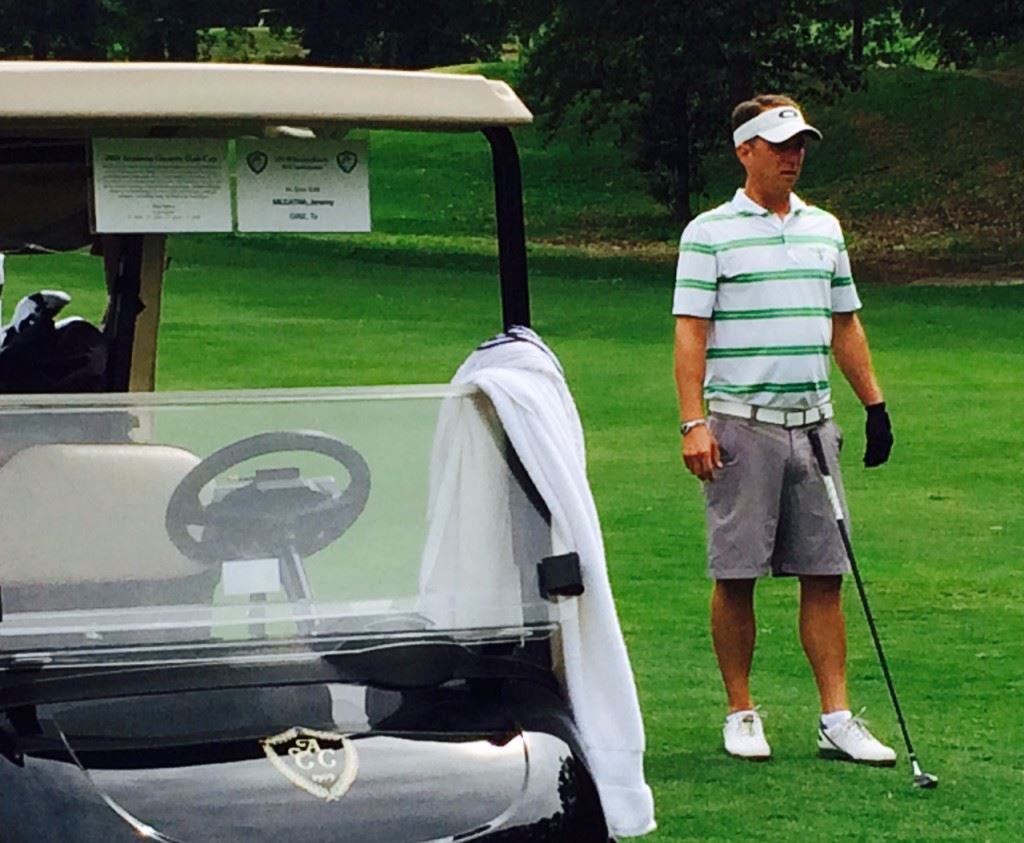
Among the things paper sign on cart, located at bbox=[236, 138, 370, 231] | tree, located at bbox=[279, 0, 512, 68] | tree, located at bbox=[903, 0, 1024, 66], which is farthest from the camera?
tree, located at bbox=[279, 0, 512, 68]

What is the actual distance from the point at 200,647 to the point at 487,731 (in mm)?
454

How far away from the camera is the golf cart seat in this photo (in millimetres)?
3254

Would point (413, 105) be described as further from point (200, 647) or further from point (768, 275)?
point (768, 275)

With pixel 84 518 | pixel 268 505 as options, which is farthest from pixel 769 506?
pixel 84 518

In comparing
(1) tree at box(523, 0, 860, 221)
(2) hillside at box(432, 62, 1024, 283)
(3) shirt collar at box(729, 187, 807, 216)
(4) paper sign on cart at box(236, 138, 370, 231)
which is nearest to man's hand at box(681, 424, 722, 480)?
(3) shirt collar at box(729, 187, 807, 216)

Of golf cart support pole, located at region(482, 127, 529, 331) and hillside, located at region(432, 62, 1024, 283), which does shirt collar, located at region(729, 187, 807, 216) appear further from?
hillside, located at region(432, 62, 1024, 283)

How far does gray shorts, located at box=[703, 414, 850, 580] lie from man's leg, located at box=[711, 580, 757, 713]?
0.10m

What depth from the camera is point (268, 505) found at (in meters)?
3.35

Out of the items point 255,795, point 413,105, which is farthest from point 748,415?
point 255,795

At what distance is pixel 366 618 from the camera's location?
10.8ft

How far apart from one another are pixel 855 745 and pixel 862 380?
3.32 feet

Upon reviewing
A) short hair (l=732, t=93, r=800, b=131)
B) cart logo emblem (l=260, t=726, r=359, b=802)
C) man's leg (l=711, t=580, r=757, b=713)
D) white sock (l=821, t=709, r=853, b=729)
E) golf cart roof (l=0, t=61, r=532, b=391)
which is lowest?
white sock (l=821, t=709, r=853, b=729)

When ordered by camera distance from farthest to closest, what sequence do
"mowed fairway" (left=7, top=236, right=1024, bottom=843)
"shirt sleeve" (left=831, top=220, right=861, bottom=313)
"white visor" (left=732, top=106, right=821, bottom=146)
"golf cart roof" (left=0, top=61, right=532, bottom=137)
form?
"shirt sleeve" (left=831, top=220, right=861, bottom=313) < "white visor" (left=732, top=106, right=821, bottom=146) < "mowed fairway" (left=7, top=236, right=1024, bottom=843) < "golf cart roof" (left=0, top=61, right=532, bottom=137)

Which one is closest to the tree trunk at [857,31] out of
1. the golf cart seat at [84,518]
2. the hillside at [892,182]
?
the hillside at [892,182]
